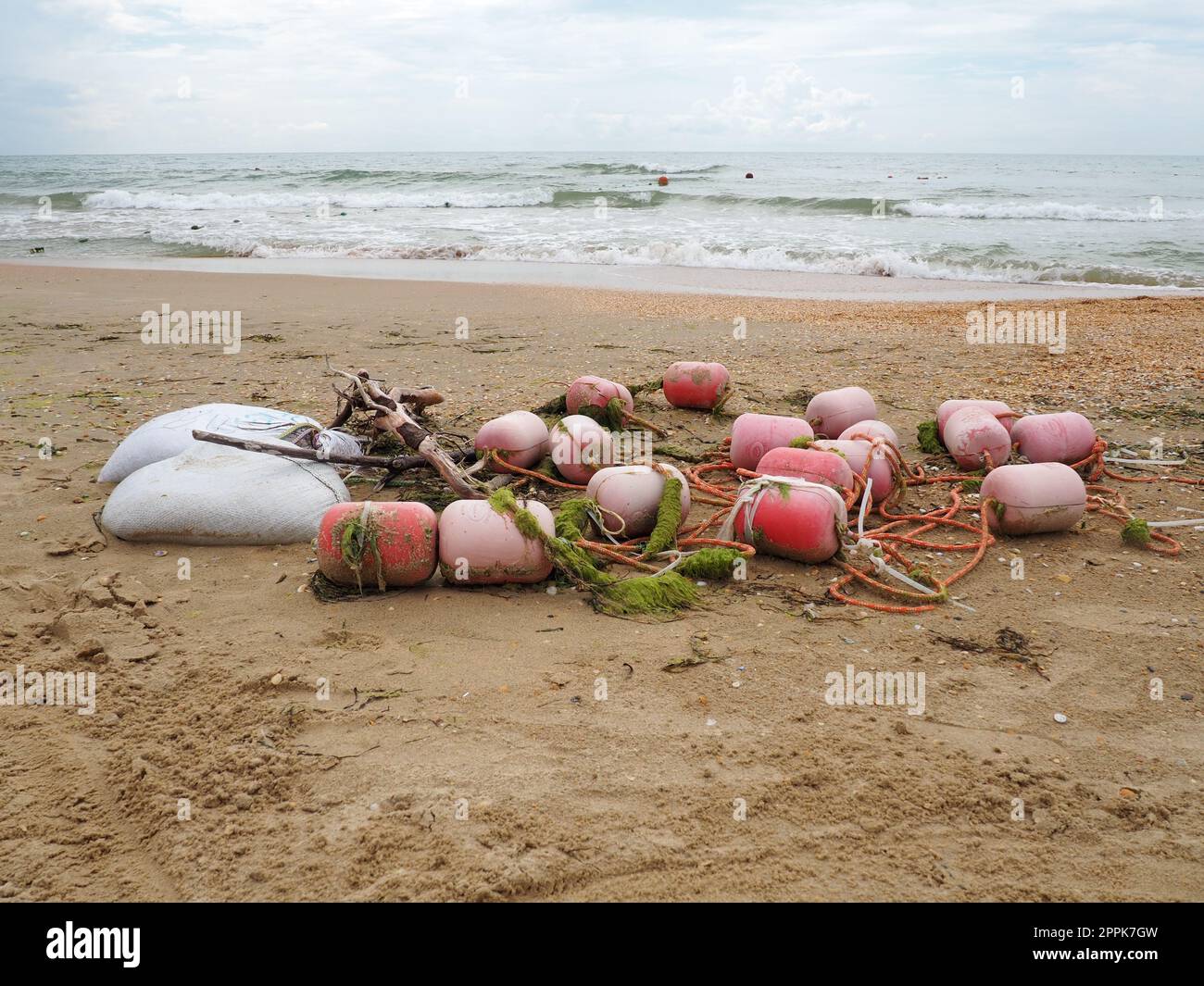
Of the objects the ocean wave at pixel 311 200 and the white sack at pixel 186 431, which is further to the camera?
the ocean wave at pixel 311 200

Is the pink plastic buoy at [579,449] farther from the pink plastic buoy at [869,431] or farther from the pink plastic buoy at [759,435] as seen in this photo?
the pink plastic buoy at [869,431]

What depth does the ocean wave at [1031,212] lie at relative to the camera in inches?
849

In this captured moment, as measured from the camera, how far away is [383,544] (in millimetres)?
3398

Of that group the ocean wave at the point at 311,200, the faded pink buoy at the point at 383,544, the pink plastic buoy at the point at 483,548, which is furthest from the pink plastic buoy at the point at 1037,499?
the ocean wave at the point at 311,200

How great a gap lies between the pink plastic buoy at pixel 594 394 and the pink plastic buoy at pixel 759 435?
0.88m

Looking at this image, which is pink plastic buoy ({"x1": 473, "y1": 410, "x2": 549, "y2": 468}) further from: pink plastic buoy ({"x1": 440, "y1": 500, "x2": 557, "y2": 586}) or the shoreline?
the shoreline

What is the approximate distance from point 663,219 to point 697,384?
1609cm

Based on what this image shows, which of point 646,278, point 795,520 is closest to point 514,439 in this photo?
point 795,520

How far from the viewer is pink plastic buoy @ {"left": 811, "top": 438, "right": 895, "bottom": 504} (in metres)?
4.20

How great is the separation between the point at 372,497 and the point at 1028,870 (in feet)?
11.0

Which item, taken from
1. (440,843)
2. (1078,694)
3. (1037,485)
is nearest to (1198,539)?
(1037,485)

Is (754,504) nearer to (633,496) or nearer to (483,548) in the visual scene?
(633,496)

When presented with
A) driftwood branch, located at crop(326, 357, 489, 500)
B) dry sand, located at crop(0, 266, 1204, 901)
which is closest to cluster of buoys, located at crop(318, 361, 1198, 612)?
dry sand, located at crop(0, 266, 1204, 901)

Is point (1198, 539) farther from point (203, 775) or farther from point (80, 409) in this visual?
point (80, 409)
